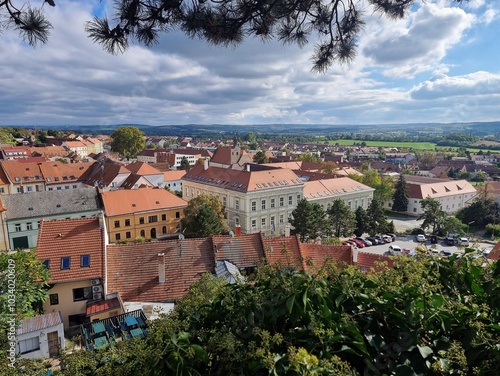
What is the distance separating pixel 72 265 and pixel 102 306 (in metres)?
2.24

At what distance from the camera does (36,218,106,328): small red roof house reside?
13289mm

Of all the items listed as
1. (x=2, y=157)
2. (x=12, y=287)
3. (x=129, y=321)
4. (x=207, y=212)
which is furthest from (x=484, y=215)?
(x=2, y=157)

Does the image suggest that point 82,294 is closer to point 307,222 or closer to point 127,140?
point 307,222

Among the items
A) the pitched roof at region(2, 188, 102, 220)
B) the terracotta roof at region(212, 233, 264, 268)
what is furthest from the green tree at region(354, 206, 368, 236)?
the pitched roof at region(2, 188, 102, 220)

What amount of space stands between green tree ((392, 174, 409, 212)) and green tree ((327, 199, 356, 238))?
71.2 ft

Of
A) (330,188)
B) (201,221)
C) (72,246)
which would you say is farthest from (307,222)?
(72,246)

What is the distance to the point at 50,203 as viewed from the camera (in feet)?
93.3

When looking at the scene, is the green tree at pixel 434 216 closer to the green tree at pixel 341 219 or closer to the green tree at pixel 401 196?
the green tree at pixel 341 219

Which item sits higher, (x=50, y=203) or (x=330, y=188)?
(x=50, y=203)

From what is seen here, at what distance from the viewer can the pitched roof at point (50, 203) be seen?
87.7ft

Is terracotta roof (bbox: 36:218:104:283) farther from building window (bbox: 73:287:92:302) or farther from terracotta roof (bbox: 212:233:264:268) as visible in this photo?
terracotta roof (bbox: 212:233:264:268)

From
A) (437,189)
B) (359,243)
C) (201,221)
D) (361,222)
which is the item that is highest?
(201,221)

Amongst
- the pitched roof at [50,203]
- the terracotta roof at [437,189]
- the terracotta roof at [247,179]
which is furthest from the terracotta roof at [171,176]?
the terracotta roof at [437,189]

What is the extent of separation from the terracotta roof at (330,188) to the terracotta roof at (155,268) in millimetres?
25213
